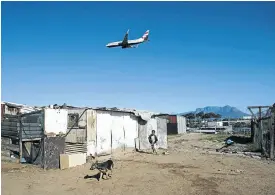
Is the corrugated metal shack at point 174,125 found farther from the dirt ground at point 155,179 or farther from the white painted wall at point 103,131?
the dirt ground at point 155,179

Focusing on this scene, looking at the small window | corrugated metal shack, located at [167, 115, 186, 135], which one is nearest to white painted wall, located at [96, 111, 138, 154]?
the small window

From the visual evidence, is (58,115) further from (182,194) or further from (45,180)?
(182,194)

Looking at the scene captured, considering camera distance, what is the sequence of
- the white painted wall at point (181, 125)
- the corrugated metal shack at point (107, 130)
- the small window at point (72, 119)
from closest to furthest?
the corrugated metal shack at point (107, 130) → the small window at point (72, 119) → the white painted wall at point (181, 125)

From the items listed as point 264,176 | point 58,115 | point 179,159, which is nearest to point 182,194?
point 264,176

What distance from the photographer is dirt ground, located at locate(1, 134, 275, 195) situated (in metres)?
10.5

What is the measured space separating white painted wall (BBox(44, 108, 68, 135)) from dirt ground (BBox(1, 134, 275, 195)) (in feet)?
7.24

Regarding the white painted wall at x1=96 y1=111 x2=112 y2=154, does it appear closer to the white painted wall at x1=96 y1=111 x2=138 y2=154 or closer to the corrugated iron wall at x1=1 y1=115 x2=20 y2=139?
the white painted wall at x1=96 y1=111 x2=138 y2=154

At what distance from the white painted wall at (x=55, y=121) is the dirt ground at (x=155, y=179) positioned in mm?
2208

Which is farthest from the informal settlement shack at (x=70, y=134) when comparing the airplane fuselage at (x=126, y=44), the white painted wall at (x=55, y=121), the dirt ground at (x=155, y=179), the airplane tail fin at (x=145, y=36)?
the airplane tail fin at (x=145, y=36)

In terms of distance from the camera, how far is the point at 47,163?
14.6 meters

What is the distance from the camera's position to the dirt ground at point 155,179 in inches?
414

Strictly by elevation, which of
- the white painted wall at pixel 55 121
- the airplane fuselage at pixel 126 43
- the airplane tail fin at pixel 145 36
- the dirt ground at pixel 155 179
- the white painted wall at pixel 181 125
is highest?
the airplane tail fin at pixel 145 36

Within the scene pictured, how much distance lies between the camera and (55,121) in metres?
16.2

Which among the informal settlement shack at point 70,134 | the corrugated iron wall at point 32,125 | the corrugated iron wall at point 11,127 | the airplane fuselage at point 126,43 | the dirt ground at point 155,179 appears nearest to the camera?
the dirt ground at point 155,179
